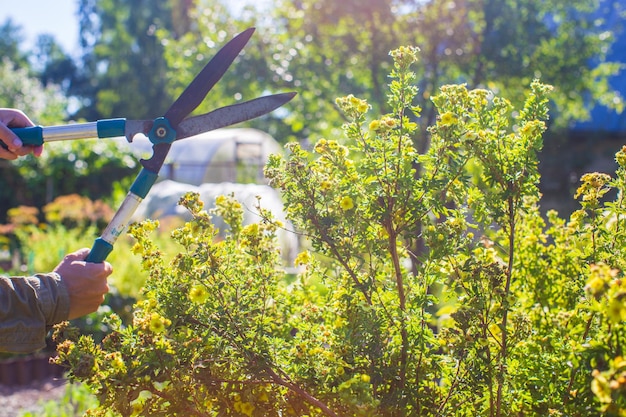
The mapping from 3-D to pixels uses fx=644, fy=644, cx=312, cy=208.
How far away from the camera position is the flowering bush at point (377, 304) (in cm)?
157

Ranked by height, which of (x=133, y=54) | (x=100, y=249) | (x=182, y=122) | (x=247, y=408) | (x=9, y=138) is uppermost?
(x=133, y=54)

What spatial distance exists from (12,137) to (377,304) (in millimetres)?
1094

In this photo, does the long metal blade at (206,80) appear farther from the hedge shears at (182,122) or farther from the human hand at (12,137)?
the human hand at (12,137)

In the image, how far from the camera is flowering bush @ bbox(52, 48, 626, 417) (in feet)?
5.14

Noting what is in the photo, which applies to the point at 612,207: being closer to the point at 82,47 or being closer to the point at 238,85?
the point at 238,85

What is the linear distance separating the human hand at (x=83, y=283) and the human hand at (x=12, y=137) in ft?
1.22

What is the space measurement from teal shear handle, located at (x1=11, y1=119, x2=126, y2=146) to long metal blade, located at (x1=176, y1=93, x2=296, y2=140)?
0.20 meters

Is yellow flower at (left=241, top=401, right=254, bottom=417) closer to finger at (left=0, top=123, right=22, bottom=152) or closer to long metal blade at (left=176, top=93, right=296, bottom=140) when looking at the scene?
long metal blade at (left=176, top=93, right=296, bottom=140)

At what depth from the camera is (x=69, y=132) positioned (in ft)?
5.76

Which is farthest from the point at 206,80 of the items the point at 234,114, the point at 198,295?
the point at 198,295

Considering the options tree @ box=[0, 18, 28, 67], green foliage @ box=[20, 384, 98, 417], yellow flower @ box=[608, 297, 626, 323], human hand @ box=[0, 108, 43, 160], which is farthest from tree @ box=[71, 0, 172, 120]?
yellow flower @ box=[608, 297, 626, 323]

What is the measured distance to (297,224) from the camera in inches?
66.6

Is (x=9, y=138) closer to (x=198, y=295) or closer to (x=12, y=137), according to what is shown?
(x=12, y=137)

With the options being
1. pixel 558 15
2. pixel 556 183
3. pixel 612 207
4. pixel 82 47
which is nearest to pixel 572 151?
pixel 556 183
